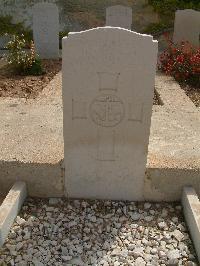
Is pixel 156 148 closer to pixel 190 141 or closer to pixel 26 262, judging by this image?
pixel 190 141

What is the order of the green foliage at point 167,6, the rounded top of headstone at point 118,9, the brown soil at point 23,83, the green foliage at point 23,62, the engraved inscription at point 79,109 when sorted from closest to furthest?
1. the engraved inscription at point 79,109
2. the brown soil at point 23,83
3. the green foliage at point 23,62
4. the rounded top of headstone at point 118,9
5. the green foliage at point 167,6

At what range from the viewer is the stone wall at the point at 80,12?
40.1ft

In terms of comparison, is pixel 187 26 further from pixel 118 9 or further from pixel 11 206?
pixel 11 206

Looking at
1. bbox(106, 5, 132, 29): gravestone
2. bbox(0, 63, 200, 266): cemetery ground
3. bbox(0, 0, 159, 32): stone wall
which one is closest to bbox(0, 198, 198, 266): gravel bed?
bbox(0, 63, 200, 266): cemetery ground

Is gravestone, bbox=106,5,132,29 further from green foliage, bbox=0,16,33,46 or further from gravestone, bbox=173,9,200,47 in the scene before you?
green foliage, bbox=0,16,33,46

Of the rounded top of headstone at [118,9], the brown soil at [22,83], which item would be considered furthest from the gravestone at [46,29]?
the rounded top of headstone at [118,9]

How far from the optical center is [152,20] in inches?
492

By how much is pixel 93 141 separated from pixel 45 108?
1914 mm

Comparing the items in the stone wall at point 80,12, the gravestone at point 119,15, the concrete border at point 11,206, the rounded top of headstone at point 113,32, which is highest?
the rounded top of headstone at point 113,32

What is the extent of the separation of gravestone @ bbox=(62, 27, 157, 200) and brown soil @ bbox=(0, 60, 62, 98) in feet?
9.07

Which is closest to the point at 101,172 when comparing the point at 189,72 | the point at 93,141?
the point at 93,141

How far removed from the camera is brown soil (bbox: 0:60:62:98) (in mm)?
5777

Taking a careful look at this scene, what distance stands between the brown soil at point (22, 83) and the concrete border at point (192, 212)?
3276 mm

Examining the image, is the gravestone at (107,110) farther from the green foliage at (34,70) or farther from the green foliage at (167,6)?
the green foliage at (167,6)
